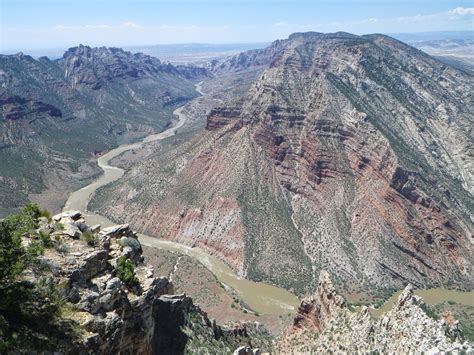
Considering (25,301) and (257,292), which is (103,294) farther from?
(257,292)

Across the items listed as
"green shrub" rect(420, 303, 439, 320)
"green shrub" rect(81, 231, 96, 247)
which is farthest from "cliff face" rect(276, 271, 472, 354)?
"green shrub" rect(81, 231, 96, 247)

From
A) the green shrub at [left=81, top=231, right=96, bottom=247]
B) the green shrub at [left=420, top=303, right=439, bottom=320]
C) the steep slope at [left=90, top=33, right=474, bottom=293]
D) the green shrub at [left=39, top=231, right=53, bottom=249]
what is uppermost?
the green shrub at [left=39, top=231, right=53, bottom=249]

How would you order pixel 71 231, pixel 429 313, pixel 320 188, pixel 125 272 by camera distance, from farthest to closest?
pixel 320 188
pixel 429 313
pixel 125 272
pixel 71 231

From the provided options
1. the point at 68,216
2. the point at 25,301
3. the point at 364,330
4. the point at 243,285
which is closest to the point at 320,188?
the point at 243,285

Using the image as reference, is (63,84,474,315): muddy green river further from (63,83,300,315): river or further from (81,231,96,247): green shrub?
(81,231,96,247): green shrub

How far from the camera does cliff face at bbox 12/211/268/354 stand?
24.0 metres

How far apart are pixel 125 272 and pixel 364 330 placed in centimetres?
1857

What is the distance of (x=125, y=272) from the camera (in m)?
30.3

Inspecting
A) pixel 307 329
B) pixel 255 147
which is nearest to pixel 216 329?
pixel 307 329

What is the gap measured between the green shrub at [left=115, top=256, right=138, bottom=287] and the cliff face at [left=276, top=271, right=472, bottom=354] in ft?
55.9

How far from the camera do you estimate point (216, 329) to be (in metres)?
48.3

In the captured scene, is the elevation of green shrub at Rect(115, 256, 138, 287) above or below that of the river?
above

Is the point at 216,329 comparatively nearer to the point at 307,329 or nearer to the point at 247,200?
the point at 307,329

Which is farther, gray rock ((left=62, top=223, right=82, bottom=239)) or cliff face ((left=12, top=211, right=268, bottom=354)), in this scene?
gray rock ((left=62, top=223, right=82, bottom=239))
